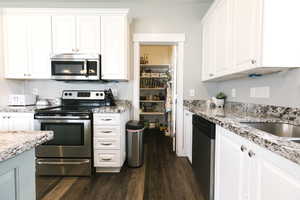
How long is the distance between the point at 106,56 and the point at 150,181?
1858mm

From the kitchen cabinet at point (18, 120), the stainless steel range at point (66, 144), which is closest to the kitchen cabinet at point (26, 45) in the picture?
the kitchen cabinet at point (18, 120)

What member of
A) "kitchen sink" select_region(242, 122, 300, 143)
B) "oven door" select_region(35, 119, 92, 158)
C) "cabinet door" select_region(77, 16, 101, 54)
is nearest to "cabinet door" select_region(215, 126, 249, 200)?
"kitchen sink" select_region(242, 122, 300, 143)

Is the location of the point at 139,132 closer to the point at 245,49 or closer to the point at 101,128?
the point at 101,128

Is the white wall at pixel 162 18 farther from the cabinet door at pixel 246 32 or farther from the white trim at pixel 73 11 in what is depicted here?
the cabinet door at pixel 246 32

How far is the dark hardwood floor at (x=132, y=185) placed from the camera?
5.92ft

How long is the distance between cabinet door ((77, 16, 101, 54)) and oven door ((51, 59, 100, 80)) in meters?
0.20

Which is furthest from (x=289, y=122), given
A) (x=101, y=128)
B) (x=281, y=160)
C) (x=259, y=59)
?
(x=101, y=128)

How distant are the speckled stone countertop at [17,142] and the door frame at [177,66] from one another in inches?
82.1

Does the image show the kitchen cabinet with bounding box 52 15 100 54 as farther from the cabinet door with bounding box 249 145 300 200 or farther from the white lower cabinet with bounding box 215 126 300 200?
the cabinet door with bounding box 249 145 300 200

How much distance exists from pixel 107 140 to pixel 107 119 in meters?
0.28

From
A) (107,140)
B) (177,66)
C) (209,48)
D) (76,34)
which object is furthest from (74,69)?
(209,48)

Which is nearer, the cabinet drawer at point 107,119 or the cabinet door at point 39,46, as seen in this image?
the cabinet drawer at point 107,119

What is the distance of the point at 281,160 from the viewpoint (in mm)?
704

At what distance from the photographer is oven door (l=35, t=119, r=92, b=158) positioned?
2.18 m
